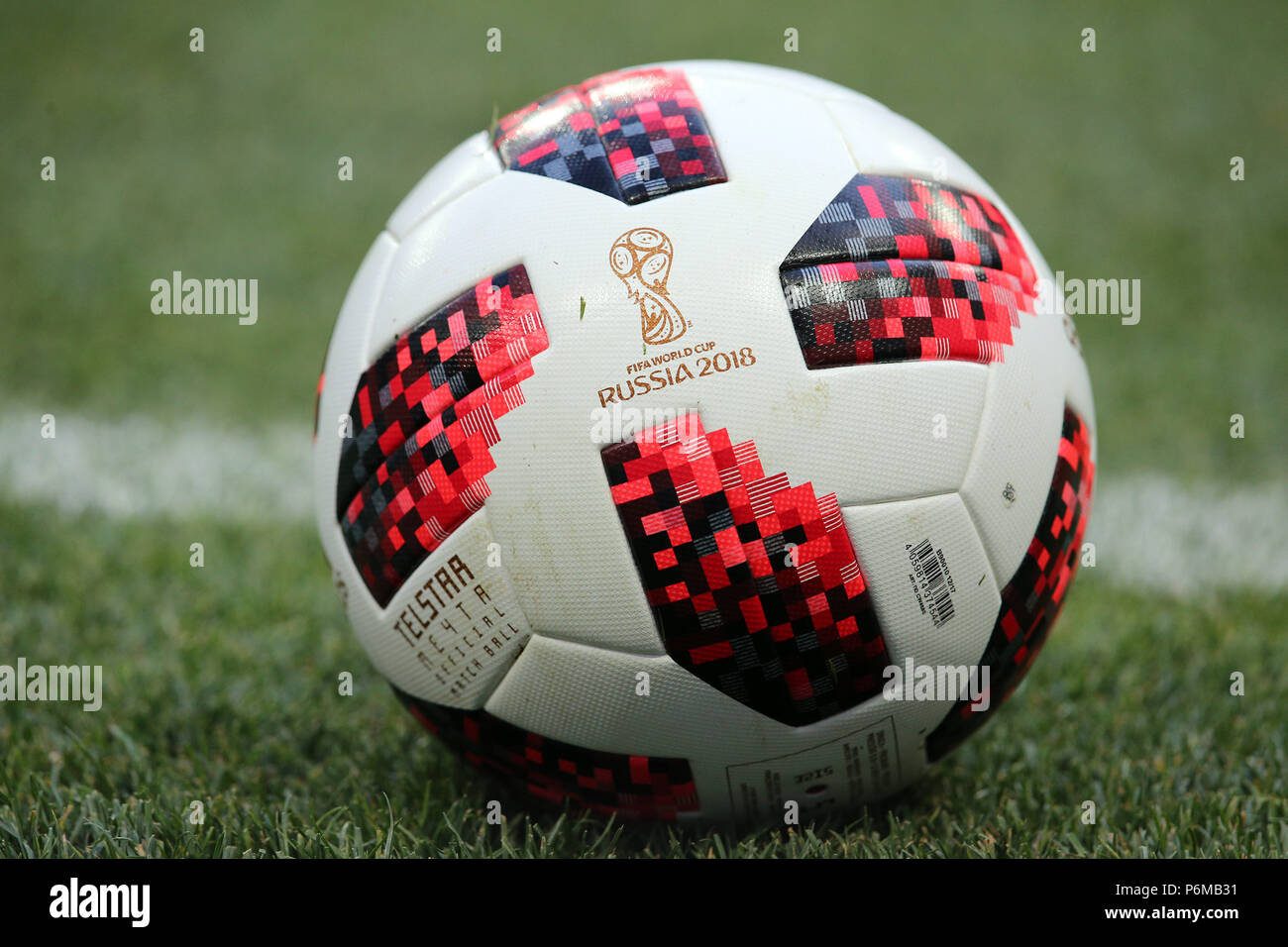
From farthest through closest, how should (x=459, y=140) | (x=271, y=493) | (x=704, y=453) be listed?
(x=459, y=140) → (x=271, y=493) → (x=704, y=453)

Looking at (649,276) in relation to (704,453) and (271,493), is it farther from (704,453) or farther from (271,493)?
(271,493)

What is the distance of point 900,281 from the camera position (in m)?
1.95

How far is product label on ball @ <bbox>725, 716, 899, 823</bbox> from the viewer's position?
6.75 ft

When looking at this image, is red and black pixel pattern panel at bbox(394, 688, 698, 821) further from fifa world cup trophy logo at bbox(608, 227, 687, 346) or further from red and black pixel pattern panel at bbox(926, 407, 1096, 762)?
fifa world cup trophy logo at bbox(608, 227, 687, 346)

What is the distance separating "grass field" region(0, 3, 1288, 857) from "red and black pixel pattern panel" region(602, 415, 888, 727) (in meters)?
0.45

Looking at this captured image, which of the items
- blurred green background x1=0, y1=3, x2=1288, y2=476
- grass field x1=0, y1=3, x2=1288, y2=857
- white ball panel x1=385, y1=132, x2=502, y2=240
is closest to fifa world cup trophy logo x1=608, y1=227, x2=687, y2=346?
white ball panel x1=385, y1=132, x2=502, y2=240

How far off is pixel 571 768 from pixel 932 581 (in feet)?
2.43

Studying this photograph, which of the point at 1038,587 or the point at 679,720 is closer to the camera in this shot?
the point at 679,720

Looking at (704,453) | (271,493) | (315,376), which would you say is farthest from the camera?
(315,376)

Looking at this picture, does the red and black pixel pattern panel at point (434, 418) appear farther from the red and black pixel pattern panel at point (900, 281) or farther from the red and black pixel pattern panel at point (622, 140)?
the red and black pixel pattern panel at point (900, 281)

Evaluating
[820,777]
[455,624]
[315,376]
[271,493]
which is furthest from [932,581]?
[315,376]
